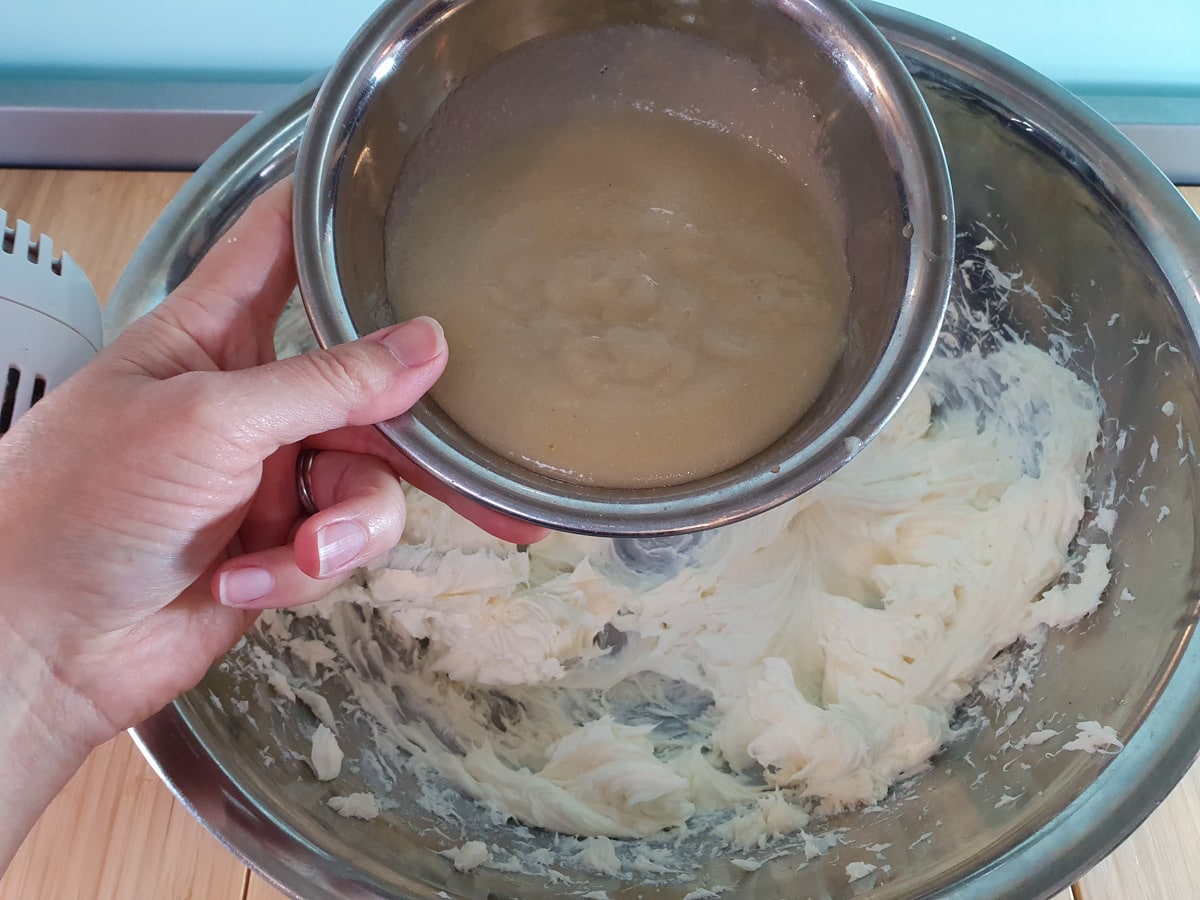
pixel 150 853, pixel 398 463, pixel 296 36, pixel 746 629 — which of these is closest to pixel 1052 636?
pixel 746 629

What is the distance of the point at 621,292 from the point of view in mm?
810

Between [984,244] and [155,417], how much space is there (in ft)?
2.99

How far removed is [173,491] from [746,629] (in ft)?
2.08

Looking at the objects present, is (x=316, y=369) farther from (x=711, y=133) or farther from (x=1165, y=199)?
(x=1165, y=199)

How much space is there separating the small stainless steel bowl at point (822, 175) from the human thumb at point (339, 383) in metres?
0.03

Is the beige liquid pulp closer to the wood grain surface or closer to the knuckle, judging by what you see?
the knuckle

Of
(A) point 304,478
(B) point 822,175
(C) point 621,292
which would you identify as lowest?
(A) point 304,478

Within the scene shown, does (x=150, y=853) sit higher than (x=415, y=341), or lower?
lower

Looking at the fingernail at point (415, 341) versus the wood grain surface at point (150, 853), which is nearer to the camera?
the fingernail at point (415, 341)

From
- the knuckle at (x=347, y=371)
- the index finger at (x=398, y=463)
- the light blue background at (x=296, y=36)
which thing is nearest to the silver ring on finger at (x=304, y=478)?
the index finger at (x=398, y=463)

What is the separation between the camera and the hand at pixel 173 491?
0.71m

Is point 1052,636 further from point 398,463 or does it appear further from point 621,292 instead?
point 398,463

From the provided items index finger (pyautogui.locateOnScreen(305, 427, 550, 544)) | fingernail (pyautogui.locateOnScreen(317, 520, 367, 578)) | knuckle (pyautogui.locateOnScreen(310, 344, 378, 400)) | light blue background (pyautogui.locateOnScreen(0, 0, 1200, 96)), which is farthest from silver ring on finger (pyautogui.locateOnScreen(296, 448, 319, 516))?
light blue background (pyautogui.locateOnScreen(0, 0, 1200, 96))

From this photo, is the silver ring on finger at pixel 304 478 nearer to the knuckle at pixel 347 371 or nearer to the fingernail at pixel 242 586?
the fingernail at pixel 242 586
